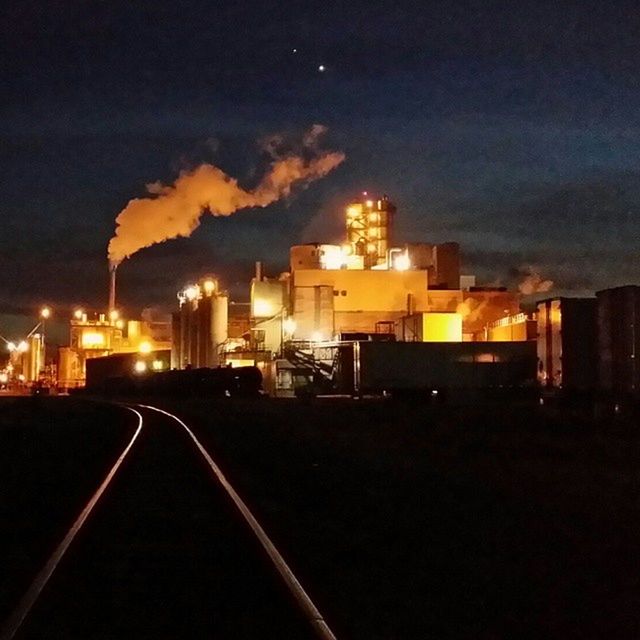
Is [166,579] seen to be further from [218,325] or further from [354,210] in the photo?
[354,210]

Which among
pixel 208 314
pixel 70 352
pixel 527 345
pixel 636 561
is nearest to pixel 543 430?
pixel 636 561

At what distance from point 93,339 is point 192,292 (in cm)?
2020

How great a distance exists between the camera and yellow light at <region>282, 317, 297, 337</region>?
81.8m

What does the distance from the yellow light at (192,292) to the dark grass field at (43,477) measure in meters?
48.1

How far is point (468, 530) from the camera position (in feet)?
43.1

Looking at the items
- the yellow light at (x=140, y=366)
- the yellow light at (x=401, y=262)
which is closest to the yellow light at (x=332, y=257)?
the yellow light at (x=401, y=262)

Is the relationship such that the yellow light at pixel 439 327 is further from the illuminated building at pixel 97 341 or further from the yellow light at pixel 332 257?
the illuminated building at pixel 97 341

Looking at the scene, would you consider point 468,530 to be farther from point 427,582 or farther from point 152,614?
point 152,614

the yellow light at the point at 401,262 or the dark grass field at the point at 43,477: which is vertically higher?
the yellow light at the point at 401,262

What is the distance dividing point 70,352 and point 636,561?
110 m

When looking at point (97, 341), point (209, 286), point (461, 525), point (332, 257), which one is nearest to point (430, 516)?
point (461, 525)

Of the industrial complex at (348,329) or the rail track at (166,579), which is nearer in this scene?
the rail track at (166,579)

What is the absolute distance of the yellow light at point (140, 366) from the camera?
9478 cm

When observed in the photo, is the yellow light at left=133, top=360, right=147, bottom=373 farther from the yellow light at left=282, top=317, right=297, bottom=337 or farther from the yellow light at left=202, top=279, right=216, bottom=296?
the yellow light at left=282, top=317, right=297, bottom=337
